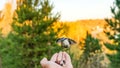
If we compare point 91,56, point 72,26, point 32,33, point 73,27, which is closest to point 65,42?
point 32,33

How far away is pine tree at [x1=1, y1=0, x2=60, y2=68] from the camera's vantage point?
21.2 metres

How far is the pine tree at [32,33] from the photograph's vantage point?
21.2 m

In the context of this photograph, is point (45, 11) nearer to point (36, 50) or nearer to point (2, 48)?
point (36, 50)

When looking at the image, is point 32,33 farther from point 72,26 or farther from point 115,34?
point 72,26

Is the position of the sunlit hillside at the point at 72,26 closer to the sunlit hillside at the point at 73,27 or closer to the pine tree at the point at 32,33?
the sunlit hillside at the point at 73,27

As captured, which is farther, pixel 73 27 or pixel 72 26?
pixel 73 27

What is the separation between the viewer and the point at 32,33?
2167 centimetres

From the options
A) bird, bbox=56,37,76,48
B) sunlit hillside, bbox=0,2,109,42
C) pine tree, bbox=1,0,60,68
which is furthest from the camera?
sunlit hillside, bbox=0,2,109,42

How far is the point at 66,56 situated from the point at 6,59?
20928mm

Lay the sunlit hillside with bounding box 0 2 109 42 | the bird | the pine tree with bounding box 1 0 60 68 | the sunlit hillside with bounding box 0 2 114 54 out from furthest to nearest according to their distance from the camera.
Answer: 1. the sunlit hillside with bounding box 0 2 109 42
2. the sunlit hillside with bounding box 0 2 114 54
3. the pine tree with bounding box 1 0 60 68
4. the bird

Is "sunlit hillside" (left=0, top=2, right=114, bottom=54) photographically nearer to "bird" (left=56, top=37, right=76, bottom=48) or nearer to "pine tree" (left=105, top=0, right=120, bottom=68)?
"pine tree" (left=105, top=0, right=120, bottom=68)

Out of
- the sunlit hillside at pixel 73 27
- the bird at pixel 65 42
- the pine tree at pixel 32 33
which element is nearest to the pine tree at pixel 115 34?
the sunlit hillside at pixel 73 27

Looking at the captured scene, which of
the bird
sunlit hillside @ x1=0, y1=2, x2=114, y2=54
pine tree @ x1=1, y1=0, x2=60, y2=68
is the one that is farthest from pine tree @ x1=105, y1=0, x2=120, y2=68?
the bird

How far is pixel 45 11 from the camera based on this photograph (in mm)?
21312
